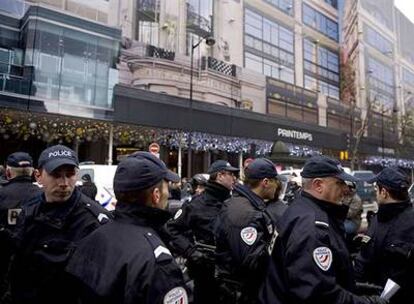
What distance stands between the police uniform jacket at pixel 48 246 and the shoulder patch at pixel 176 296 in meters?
1.20

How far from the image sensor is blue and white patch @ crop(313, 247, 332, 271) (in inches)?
91.1

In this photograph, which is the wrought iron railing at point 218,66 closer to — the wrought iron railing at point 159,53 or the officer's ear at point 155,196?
the wrought iron railing at point 159,53

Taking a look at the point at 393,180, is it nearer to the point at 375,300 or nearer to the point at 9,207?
the point at 375,300

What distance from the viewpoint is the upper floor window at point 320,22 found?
47281 millimetres

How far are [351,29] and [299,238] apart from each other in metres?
56.0

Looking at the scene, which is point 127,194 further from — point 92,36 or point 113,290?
point 92,36

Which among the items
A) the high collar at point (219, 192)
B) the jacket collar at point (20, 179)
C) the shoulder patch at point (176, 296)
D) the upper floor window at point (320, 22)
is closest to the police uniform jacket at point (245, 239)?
the high collar at point (219, 192)

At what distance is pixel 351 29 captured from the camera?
5278cm

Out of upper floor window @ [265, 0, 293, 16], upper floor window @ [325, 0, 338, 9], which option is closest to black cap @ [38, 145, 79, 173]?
upper floor window @ [265, 0, 293, 16]

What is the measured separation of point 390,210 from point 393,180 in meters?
0.32

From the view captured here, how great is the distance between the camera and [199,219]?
5.04 meters

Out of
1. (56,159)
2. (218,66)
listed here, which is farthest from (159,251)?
(218,66)

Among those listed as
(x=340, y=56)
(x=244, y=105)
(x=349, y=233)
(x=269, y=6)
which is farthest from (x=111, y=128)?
(x=340, y=56)

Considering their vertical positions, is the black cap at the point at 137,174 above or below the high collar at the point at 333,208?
above
